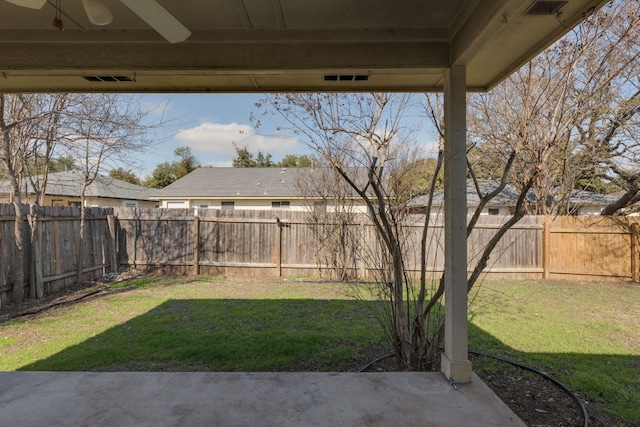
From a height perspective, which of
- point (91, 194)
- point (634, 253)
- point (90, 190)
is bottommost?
point (634, 253)

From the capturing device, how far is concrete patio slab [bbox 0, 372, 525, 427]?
2098 mm

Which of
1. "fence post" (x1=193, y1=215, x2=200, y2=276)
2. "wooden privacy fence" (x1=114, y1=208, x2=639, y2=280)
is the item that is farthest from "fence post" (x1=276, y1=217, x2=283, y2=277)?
"fence post" (x1=193, y1=215, x2=200, y2=276)

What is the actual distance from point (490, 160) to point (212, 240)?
7.39 metres

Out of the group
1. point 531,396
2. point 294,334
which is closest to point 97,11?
point 294,334

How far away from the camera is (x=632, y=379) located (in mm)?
3287

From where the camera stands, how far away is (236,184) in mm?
16156

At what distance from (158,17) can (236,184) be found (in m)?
14.6

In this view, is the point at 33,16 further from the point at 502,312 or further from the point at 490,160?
the point at 490,160

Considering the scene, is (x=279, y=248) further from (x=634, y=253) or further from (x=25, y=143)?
(x=634, y=253)

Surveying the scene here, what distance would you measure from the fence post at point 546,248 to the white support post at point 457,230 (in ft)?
21.5

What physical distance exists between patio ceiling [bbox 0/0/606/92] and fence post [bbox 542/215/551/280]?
6.27 metres

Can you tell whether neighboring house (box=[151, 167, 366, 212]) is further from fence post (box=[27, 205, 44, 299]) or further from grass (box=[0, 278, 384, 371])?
fence post (box=[27, 205, 44, 299])

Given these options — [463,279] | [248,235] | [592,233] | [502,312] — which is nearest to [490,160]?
[592,233]

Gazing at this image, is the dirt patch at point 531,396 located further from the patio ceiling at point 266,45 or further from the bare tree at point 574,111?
the bare tree at point 574,111
